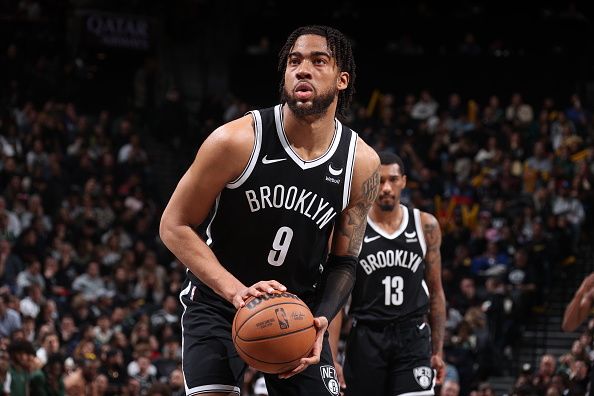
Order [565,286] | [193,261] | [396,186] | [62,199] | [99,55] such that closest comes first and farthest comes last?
[193,261]
[396,186]
[565,286]
[62,199]
[99,55]

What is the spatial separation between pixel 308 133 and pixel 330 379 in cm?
117

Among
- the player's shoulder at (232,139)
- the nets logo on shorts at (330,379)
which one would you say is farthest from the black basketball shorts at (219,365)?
the player's shoulder at (232,139)

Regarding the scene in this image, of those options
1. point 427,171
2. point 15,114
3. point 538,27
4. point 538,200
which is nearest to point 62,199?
point 15,114

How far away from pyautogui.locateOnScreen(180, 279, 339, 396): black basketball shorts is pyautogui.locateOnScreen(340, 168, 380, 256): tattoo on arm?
20.7 inches

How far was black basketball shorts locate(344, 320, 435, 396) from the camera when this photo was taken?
802 cm

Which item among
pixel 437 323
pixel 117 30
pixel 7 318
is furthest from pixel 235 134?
pixel 117 30

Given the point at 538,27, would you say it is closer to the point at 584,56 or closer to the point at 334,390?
the point at 584,56

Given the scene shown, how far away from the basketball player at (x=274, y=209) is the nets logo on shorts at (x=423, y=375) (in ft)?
8.10

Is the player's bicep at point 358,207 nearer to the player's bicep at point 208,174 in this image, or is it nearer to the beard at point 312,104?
the beard at point 312,104

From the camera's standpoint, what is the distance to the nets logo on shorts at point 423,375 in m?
7.93

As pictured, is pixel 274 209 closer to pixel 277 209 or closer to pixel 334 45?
pixel 277 209

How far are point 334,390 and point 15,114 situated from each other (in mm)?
14734

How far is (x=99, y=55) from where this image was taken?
2306 centimetres

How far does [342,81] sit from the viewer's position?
561 centimetres
